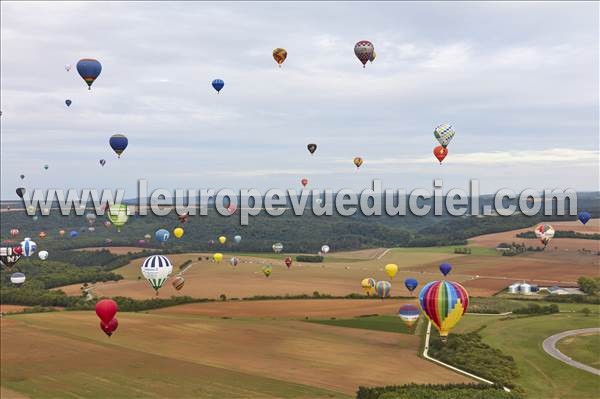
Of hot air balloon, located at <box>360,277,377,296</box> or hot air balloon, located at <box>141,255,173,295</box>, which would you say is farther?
hot air balloon, located at <box>360,277,377,296</box>

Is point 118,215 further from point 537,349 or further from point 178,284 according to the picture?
point 537,349

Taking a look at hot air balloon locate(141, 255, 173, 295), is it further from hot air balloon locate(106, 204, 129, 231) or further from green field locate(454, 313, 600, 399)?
green field locate(454, 313, 600, 399)

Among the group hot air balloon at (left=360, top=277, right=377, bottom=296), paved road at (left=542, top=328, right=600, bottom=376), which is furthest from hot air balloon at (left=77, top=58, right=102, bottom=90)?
hot air balloon at (left=360, top=277, right=377, bottom=296)

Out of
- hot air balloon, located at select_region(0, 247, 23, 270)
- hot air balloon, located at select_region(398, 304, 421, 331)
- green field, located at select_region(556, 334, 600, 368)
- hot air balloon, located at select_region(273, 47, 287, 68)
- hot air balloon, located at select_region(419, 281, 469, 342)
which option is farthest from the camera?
hot air balloon, located at select_region(0, 247, 23, 270)

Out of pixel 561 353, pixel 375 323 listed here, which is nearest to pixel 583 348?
pixel 561 353

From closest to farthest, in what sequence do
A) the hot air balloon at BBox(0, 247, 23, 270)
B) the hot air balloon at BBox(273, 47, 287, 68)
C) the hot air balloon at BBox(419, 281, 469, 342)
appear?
the hot air balloon at BBox(419, 281, 469, 342) < the hot air balloon at BBox(273, 47, 287, 68) < the hot air balloon at BBox(0, 247, 23, 270)

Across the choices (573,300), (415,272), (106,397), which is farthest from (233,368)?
(415,272)

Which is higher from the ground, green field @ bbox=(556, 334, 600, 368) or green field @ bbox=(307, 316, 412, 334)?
green field @ bbox=(556, 334, 600, 368)
